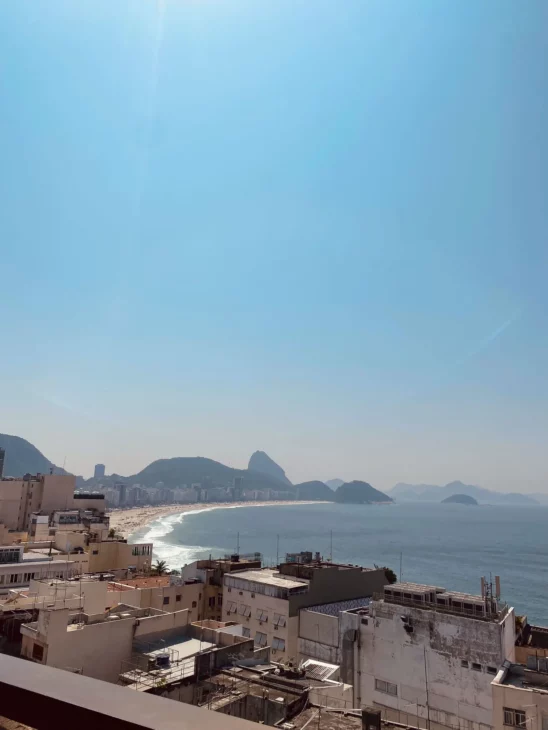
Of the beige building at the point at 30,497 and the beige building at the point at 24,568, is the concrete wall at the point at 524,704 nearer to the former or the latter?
the beige building at the point at 24,568

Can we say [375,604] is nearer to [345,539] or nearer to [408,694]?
[408,694]

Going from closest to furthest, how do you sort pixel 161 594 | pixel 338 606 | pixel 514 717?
pixel 514 717, pixel 338 606, pixel 161 594

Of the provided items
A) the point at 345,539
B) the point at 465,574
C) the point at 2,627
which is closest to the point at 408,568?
the point at 465,574

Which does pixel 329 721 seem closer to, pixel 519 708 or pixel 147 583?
pixel 519 708

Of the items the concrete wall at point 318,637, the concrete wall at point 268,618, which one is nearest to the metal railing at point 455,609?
the concrete wall at point 318,637

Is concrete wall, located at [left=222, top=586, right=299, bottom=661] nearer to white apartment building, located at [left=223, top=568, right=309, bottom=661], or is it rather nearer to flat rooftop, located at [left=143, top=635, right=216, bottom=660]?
white apartment building, located at [left=223, top=568, right=309, bottom=661]

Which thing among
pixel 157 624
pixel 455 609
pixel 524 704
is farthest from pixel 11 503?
pixel 524 704

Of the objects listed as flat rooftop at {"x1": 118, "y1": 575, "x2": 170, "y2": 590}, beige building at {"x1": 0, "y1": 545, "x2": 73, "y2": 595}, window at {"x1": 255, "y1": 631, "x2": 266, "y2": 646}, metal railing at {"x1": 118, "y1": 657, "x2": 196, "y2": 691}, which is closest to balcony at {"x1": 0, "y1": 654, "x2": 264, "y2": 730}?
metal railing at {"x1": 118, "y1": 657, "x2": 196, "y2": 691}
